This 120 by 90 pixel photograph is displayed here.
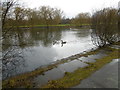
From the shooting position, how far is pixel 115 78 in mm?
4363

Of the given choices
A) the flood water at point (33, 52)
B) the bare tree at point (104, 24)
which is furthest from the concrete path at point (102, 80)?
the bare tree at point (104, 24)

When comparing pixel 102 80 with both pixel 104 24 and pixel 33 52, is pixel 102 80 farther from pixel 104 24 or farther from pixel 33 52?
pixel 33 52

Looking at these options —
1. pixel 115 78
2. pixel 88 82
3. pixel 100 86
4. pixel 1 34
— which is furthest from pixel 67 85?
pixel 1 34

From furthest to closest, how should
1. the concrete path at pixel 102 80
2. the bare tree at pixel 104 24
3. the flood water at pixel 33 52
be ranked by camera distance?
the bare tree at pixel 104 24
the flood water at pixel 33 52
the concrete path at pixel 102 80

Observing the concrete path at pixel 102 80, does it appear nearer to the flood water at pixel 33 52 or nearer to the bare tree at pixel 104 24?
the flood water at pixel 33 52

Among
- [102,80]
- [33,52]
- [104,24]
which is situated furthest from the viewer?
[33,52]

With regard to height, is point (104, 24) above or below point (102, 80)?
above

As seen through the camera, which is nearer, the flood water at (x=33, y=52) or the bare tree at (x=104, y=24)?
the flood water at (x=33, y=52)

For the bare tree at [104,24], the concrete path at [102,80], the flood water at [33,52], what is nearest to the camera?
the concrete path at [102,80]

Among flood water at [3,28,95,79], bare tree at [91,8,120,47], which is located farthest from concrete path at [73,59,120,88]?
bare tree at [91,8,120,47]

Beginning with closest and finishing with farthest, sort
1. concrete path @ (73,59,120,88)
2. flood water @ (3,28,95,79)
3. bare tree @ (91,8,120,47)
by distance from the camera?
concrete path @ (73,59,120,88)
flood water @ (3,28,95,79)
bare tree @ (91,8,120,47)

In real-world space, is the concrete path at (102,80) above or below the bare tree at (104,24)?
below

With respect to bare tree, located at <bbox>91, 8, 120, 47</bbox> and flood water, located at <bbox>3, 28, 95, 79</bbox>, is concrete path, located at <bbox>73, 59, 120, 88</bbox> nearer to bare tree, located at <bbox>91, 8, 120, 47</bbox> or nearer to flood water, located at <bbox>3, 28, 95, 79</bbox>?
flood water, located at <bbox>3, 28, 95, 79</bbox>

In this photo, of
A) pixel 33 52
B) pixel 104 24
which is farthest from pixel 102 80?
pixel 33 52
